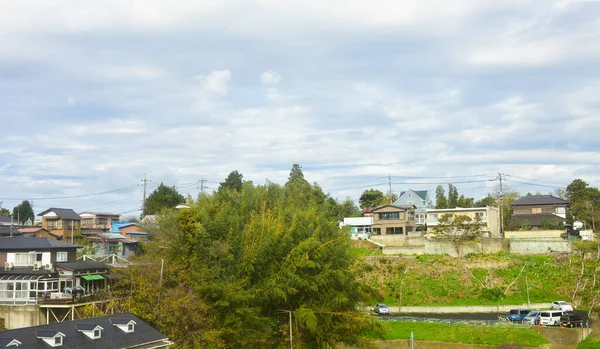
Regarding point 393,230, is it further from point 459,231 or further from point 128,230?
point 128,230

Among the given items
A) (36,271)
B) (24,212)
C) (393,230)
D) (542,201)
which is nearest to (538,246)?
(393,230)

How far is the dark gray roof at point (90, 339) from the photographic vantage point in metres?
18.9

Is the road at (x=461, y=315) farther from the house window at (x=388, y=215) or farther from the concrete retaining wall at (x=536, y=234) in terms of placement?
the house window at (x=388, y=215)

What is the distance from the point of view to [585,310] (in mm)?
40438

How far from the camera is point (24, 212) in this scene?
83.7 meters

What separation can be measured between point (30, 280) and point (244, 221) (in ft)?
35.6

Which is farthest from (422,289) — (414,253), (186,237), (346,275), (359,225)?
(359,225)

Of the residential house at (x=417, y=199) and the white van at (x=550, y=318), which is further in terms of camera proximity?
the residential house at (x=417, y=199)

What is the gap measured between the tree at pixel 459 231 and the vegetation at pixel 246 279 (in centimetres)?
2235

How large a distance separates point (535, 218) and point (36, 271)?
183 feet

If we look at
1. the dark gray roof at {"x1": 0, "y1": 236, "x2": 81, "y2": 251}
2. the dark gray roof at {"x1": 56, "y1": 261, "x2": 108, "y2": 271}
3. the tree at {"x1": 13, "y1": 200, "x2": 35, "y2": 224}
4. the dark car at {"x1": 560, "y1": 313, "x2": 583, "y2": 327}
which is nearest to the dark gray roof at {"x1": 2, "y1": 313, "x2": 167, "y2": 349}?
the dark gray roof at {"x1": 56, "y1": 261, "x2": 108, "y2": 271}

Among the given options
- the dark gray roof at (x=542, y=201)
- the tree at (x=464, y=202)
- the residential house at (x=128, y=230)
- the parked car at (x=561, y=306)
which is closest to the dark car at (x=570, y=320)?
the parked car at (x=561, y=306)

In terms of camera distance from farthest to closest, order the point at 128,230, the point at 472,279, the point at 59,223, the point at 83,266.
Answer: the point at 128,230 → the point at 59,223 → the point at 472,279 → the point at 83,266

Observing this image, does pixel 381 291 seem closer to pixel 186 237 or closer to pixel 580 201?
pixel 186 237
